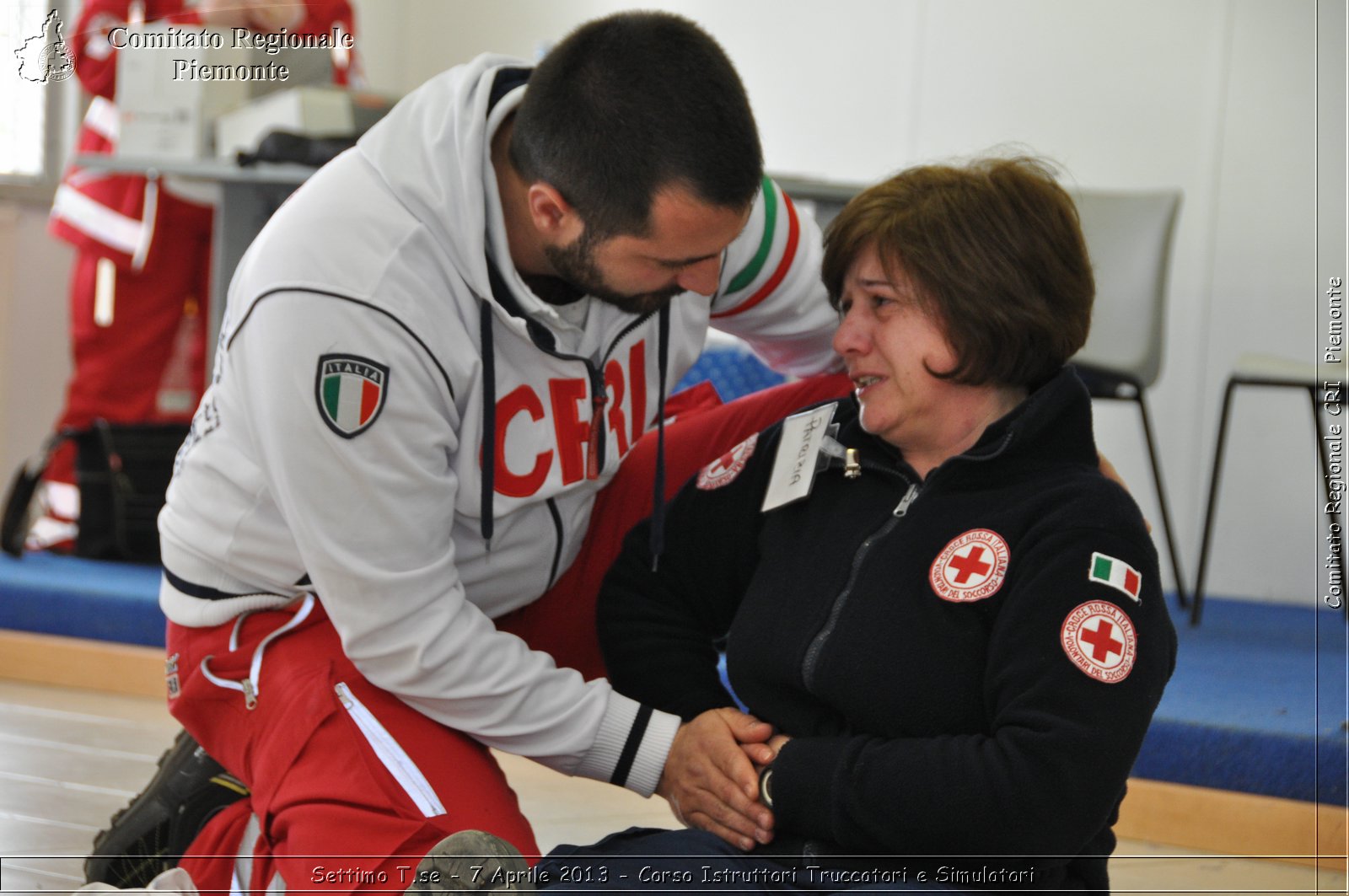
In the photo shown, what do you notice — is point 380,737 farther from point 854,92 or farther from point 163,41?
point 854,92

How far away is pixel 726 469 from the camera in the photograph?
144cm

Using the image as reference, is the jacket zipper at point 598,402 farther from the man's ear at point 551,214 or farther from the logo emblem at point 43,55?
the logo emblem at point 43,55

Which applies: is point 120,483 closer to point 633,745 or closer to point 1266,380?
point 633,745

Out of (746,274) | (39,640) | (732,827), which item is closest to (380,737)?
(732,827)

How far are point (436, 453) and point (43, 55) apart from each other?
0.67 meters

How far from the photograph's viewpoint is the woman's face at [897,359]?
1.26m

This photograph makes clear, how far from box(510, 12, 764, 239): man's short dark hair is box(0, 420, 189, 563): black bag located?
2245mm

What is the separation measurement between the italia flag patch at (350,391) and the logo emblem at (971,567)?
22.8 inches

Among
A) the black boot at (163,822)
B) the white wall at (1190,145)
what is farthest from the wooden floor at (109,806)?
the white wall at (1190,145)

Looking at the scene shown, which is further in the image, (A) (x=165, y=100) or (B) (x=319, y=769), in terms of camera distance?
(A) (x=165, y=100)

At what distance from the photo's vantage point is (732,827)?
1.23m

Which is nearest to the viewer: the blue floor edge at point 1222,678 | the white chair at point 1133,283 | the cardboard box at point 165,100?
the blue floor edge at point 1222,678

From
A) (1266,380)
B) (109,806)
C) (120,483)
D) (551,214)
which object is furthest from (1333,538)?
(120,483)

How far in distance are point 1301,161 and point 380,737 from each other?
3494 millimetres
